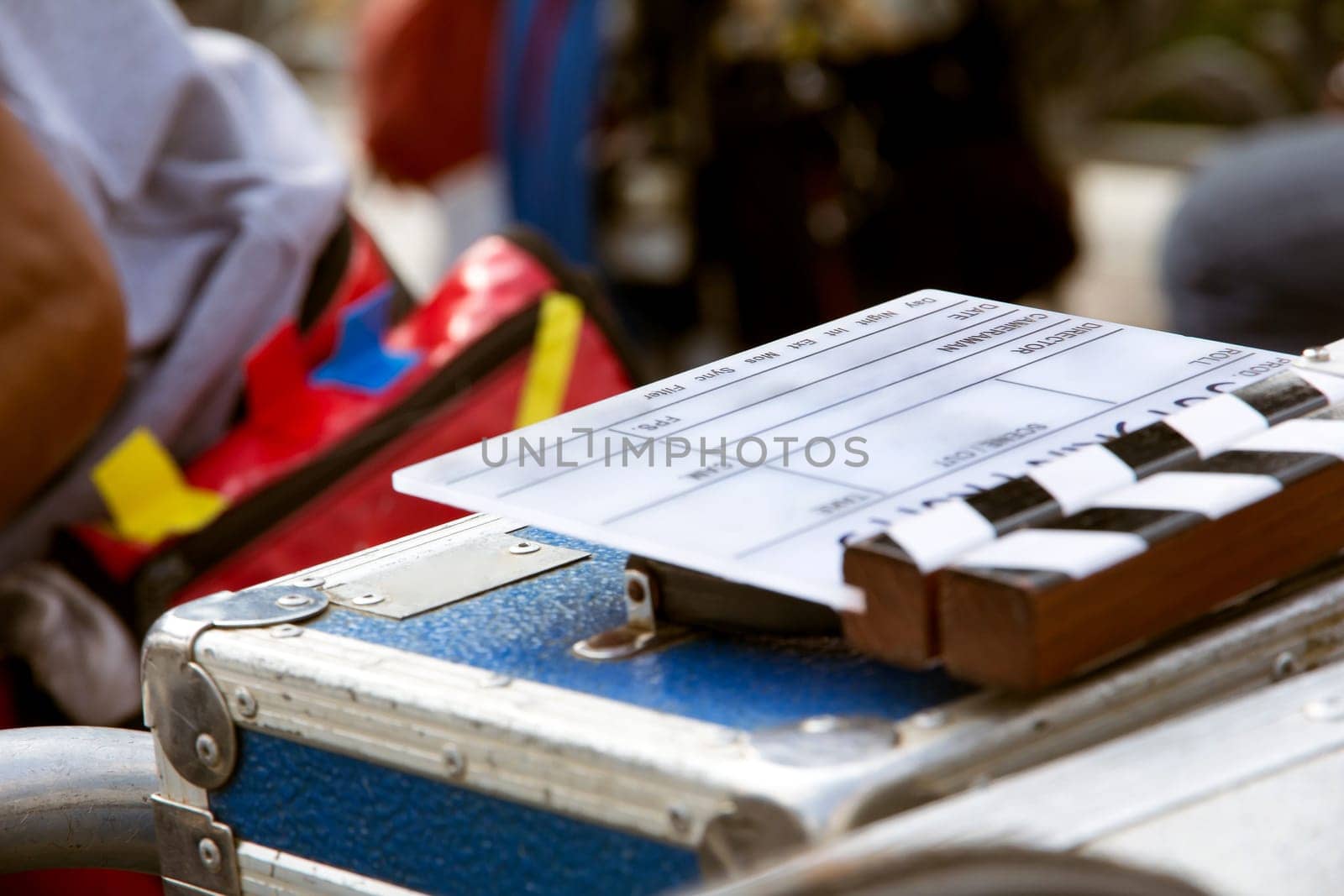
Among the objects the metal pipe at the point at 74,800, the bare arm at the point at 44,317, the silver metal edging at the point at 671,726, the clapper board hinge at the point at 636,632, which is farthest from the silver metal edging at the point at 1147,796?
the bare arm at the point at 44,317

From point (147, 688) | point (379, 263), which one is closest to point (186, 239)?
point (379, 263)

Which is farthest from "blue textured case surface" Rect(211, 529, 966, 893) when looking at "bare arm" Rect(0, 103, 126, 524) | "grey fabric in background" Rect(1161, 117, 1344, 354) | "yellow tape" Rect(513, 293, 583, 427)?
"grey fabric in background" Rect(1161, 117, 1344, 354)

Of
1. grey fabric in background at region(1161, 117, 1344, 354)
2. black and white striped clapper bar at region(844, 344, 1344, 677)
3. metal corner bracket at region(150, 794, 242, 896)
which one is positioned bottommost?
grey fabric in background at region(1161, 117, 1344, 354)

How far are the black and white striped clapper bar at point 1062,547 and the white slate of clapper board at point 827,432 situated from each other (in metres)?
0.02

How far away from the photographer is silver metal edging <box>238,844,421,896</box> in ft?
2.27

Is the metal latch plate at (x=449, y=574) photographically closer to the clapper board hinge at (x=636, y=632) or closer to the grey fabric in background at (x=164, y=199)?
the clapper board hinge at (x=636, y=632)

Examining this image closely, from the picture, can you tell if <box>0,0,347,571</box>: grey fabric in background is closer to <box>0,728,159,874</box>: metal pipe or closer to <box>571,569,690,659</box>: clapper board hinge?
<box>0,728,159,874</box>: metal pipe

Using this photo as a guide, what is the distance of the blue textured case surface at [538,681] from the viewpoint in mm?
615

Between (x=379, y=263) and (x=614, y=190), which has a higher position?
(x=379, y=263)

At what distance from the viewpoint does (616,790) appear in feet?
1.95

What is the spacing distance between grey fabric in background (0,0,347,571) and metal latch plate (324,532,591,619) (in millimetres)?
590

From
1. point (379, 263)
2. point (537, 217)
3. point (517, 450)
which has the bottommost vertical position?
point (537, 217)

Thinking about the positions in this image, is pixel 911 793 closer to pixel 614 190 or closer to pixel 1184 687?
pixel 1184 687

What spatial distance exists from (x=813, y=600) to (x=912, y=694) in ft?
0.17
